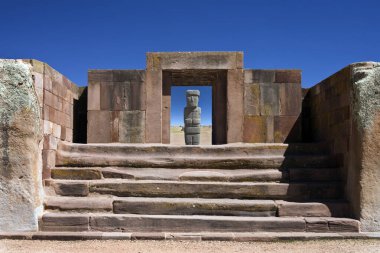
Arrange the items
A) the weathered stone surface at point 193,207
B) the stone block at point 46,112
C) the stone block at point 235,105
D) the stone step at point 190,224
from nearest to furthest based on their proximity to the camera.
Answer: the stone step at point 190,224, the weathered stone surface at point 193,207, the stone block at point 46,112, the stone block at point 235,105

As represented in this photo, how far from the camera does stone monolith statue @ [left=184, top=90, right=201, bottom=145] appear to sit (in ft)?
67.2

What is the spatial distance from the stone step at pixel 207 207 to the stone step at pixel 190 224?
25cm

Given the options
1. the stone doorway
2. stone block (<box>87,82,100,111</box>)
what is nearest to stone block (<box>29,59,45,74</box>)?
stone block (<box>87,82,100,111</box>)

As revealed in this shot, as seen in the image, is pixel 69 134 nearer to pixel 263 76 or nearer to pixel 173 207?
pixel 173 207

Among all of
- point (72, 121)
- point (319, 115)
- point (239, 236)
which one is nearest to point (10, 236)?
point (239, 236)

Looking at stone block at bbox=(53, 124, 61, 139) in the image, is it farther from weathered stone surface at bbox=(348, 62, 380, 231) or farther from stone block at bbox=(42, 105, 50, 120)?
weathered stone surface at bbox=(348, 62, 380, 231)

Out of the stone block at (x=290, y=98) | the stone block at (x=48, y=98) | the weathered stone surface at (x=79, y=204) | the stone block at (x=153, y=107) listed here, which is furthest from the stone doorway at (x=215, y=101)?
the weathered stone surface at (x=79, y=204)

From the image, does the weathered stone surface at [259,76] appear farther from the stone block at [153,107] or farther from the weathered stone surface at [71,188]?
the weathered stone surface at [71,188]

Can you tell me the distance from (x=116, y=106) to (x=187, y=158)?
2.90 m

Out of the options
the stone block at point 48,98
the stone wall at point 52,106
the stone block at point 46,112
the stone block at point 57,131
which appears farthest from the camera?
the stone block at point 57,131

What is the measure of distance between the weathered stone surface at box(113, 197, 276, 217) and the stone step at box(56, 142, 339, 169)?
113 cm

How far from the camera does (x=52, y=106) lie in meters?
7.40

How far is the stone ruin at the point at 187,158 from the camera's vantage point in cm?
570

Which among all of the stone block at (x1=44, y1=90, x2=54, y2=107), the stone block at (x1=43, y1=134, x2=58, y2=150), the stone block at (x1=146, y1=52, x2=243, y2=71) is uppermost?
the stone block at (x1=146, y1=52, x2=243, y2=71)
